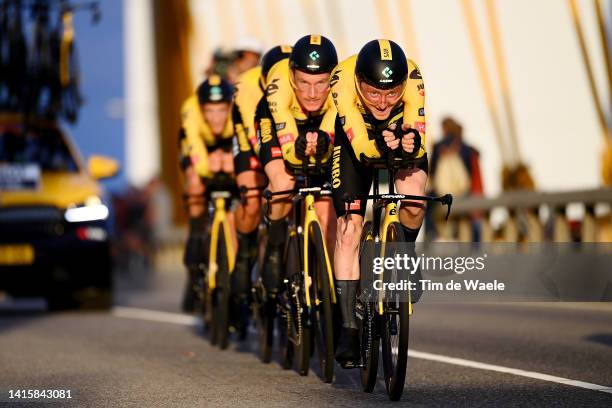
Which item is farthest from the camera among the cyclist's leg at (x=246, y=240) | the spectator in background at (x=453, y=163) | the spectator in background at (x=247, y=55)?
the spectator in background at (x=453, y=163)

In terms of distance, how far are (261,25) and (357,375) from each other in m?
28.2

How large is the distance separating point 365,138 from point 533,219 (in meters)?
10.3

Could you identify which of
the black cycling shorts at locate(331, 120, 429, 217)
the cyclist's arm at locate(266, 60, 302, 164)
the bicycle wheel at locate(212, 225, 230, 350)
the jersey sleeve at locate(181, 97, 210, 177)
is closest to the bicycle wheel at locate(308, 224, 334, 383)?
the black cycling shorts at locate(331, 120, 429, 217)

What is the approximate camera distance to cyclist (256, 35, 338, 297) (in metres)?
8.84

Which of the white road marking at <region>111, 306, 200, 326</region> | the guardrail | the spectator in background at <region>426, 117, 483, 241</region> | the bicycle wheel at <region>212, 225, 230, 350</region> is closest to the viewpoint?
the bicycle wheel at <region>212, 225, 230, 350</region>

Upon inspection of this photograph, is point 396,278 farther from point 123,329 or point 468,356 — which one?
point 123,329

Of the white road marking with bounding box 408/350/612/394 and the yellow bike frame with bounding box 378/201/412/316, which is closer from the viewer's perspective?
the yellow bike frame with bounding box 378/201/412/316

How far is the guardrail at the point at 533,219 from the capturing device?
627 inches

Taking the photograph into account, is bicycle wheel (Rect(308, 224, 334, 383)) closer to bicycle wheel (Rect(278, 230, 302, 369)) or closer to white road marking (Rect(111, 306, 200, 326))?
bicycle wheel (Rect(278, 230, 302, 369))

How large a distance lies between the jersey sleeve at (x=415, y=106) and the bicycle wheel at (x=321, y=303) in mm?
977

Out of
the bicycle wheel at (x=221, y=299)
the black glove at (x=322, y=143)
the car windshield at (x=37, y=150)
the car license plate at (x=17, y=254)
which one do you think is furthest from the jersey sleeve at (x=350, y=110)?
the car windshield at (x=37, y=150)

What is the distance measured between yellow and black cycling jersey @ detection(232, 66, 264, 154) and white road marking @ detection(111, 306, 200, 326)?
3171 mm

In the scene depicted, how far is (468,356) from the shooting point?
982 cm

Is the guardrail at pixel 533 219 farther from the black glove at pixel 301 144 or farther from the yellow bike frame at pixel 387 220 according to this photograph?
the yellow bike frame at pixel 387 220
